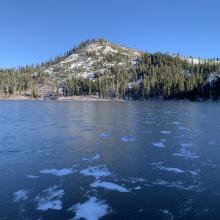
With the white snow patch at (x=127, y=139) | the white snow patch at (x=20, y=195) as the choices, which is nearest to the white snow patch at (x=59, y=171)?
the white snow patch at (x=20, y=195)

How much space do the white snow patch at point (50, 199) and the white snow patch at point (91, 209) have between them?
1000mm

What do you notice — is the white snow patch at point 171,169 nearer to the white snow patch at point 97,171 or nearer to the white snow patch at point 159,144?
the white snow patch at point 97,171

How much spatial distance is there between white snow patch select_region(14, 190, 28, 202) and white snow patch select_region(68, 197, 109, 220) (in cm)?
303

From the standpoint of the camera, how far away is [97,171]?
24.7m

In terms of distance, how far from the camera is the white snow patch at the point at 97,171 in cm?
2380

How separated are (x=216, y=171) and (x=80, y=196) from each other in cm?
1063

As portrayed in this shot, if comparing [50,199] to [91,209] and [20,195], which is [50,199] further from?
A: [91,209]

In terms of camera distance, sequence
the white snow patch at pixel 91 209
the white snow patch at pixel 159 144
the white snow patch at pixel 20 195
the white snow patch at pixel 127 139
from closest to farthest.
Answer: the white snow patch at pixel 91 209 < the white snow patch at pixel 20 195 < the white snow patch at pixel 159 144 < the white snow patch at pixel 127 139

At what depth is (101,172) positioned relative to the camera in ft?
80.0

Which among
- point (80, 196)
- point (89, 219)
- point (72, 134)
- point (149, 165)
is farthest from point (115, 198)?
point (72, 134)

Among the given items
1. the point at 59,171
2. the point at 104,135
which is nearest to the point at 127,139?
the point at 104,135

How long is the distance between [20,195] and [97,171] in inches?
270

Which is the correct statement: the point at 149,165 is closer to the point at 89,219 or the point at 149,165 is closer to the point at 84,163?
the point at 84,163

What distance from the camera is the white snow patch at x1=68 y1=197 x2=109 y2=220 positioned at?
53.6ft
